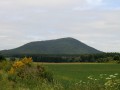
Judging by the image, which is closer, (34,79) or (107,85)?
(107,85)

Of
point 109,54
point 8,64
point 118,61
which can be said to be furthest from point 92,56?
point 8,64

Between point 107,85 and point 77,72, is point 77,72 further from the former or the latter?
point 107,85

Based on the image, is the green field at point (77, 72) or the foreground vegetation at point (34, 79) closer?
the foreground vegetation at point (34, 79)

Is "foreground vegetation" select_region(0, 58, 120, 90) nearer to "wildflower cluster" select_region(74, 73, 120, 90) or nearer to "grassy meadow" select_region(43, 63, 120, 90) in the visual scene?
"wildflower cluster" select_region(74, 73, 120, 90)

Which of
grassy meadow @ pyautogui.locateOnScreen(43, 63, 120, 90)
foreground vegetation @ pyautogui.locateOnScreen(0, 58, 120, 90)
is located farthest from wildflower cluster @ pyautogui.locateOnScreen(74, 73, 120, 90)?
grassy meadow @ pyautogui.locateOnScreen(43, 63, 120, 90)

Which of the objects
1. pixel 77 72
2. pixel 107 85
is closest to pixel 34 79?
pixel 107 85

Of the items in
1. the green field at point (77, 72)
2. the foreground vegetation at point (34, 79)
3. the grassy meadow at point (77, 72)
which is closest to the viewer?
the foreground vegetation at point (34, 79)

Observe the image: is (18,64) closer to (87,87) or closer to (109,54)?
(87,87)

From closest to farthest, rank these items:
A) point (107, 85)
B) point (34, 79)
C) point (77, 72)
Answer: point (107, 85) < point (34, 79) < point (77, 72)

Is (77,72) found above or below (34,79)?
below

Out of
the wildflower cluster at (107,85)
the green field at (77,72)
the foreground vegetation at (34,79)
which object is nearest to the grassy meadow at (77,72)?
the green field at (77,72)

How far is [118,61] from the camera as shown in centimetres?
11025

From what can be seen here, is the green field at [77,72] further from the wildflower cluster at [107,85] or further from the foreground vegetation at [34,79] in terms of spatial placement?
the wildflower cluster at [107,85]

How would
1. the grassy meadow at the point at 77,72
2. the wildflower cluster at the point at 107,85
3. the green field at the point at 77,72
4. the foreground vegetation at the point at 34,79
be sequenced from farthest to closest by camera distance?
the green field at the point at 77,72 → the grassy meadow at the point at 77,72 → the foreground vegetation at the point at 34,79 → the wildflower cluster at the point at 107,85
